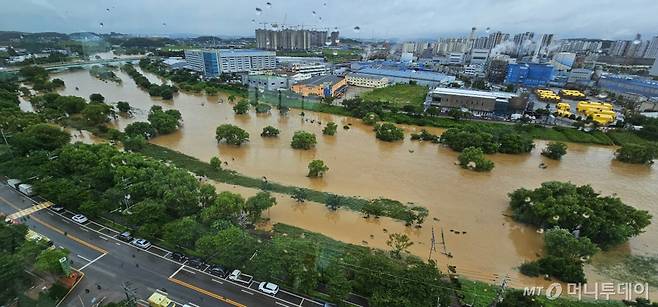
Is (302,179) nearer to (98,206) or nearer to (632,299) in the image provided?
(98,206)

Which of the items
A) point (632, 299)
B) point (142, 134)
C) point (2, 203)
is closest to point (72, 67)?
point (142, 134)

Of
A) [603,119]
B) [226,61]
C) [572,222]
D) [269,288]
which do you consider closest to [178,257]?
[269,288]

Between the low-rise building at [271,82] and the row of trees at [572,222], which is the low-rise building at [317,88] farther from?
the row of trees at [572,222]

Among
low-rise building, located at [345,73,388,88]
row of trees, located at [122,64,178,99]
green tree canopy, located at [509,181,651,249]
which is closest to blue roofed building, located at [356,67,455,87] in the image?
low-rise building, located at [345,73,388,88]

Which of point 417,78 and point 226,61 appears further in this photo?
point 226,61

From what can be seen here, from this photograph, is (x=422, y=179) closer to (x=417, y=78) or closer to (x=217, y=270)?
(x=217, y=270)

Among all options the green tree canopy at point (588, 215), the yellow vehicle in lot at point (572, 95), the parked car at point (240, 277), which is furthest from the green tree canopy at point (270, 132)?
the yellow vehicle in lot at point (572, 95)
